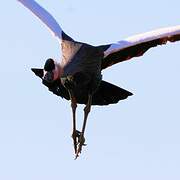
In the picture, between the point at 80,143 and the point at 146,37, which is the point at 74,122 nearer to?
the point at 80,143

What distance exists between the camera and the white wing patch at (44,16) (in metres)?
24.0

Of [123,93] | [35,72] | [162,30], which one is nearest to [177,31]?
[162,30]

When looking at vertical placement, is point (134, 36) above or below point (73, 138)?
above

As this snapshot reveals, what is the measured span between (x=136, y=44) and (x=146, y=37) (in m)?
0.28

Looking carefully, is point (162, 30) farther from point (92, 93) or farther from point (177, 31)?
point (92, 93)

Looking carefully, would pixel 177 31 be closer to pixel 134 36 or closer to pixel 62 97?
pixel 134 36

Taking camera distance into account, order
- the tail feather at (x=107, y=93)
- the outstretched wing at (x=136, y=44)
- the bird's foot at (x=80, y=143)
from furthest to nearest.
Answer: the tail feather at (x=107, y=93) → the outstretched wing at (x=136, y=44) → the bird's foot at (x=80, y=143)

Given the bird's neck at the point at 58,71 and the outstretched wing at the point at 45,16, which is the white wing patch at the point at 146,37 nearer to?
the outstretched wing at the point at 45,16

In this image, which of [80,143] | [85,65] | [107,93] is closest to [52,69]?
[85,65]

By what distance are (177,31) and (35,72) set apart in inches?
134

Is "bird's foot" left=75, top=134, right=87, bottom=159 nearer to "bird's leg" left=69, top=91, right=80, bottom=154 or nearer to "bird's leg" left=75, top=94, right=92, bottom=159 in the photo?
"bird's leg" left=75, top=94, right=92, bottom=159

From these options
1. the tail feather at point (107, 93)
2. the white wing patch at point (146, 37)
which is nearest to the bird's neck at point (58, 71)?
the white wing patch at point (146, 37)

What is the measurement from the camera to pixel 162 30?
951 inches

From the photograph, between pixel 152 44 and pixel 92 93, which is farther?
pixel 152 44
